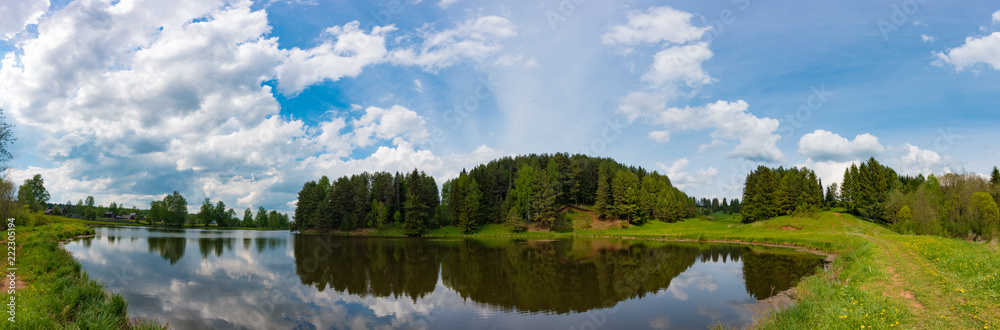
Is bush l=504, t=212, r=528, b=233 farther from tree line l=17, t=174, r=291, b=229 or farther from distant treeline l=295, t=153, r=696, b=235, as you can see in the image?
tree line l=17, t=174, r=291, b=229

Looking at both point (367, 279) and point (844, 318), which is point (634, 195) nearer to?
point (367, 279)

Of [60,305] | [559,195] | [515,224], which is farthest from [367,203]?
[60,305]

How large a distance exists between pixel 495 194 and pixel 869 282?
77.2 meters

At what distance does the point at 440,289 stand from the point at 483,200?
6479 centimetres

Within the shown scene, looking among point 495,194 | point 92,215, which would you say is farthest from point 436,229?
point 92,215

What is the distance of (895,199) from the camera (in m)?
61.2

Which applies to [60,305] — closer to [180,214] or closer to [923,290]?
[923,290]

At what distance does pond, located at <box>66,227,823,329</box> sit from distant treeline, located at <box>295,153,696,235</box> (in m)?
42.2

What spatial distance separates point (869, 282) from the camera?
16.5 meters

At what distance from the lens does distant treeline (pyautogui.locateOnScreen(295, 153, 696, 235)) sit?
77625mm

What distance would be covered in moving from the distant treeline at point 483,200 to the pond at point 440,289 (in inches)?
1660

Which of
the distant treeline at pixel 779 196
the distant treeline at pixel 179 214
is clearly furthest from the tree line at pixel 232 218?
the distant treeline at pixel 779 196

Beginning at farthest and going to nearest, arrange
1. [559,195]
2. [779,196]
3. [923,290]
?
1. [559,195]
2. [779,196]
3. [923,290]

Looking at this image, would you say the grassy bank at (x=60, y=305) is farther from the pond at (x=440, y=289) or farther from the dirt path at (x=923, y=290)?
the dirt path at (x=923, y=290)
